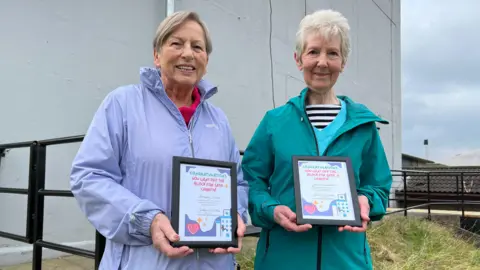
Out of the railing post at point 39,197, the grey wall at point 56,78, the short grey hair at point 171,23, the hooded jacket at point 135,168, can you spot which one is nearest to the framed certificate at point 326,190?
the hooded jacket at point 135,168

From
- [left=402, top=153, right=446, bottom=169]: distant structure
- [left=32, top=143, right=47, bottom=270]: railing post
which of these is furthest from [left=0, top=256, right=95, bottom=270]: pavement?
[left=402, top=153, right=446, bottom=169]: distant structure

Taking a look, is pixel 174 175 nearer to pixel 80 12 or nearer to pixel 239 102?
pixel 80 12

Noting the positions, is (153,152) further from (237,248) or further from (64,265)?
(64,265)

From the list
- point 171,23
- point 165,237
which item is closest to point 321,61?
point 171,23

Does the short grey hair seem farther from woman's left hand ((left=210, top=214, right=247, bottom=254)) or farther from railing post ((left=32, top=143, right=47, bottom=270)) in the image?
railing post ((left=32, top=143, right=47, bottom=270))

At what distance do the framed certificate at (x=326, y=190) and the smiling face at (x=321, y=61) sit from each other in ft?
1.12

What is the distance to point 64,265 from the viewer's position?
3.59 m

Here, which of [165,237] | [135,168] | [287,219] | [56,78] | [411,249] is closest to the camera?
[165,237]

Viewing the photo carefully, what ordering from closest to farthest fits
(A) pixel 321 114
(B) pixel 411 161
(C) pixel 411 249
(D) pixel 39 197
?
1. (A) pixel 321 114
2. (D) pixel 39 197
3. (C) pixel 411 249
4. (B) pixel 411 161

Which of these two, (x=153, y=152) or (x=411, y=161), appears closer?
(x=153, y=152)

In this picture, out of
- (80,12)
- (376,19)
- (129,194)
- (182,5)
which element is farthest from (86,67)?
(376,19)

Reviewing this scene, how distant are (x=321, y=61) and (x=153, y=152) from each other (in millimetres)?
757

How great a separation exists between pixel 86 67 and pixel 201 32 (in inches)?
105

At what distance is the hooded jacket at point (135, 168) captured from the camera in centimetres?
145
